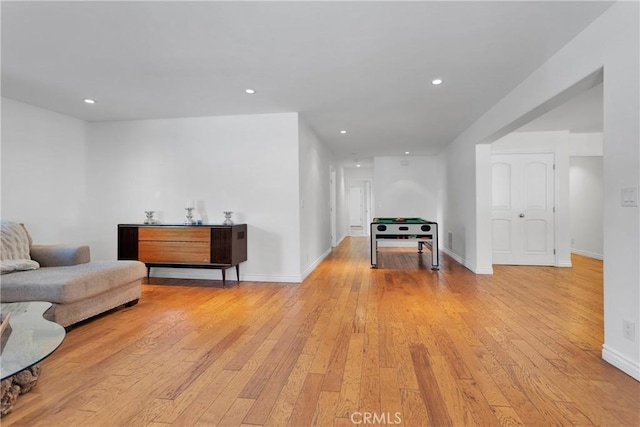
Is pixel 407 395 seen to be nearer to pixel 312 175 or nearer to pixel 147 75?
pixel 147 75

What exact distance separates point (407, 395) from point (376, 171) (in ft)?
21.9

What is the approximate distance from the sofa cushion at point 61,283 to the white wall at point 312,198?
2.24 metres

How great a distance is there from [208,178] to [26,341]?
10.4 ft

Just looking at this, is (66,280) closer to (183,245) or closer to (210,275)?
(183,245)

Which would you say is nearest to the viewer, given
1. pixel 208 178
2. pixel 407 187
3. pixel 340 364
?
pixel 340 364

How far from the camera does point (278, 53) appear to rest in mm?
2533

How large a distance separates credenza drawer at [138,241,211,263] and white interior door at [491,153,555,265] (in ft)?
15.4

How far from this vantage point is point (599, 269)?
4781 millimetres

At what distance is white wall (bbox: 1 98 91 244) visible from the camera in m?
3.65

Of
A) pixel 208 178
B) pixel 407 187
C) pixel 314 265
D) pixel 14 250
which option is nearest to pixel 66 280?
pixel 14 250

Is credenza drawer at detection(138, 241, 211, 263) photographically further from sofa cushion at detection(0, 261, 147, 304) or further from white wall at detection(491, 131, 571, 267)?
white wall at detection(491, 131, 571, 267)

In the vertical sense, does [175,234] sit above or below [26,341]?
above

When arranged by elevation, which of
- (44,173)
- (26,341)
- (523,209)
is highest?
(44,173)

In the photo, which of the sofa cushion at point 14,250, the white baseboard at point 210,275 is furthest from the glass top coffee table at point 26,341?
the white baseboard at point 210,275
